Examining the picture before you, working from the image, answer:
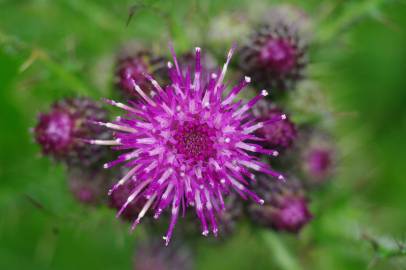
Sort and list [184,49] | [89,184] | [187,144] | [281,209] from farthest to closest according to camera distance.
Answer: [184,49] → [89,184] → [281,209] → [187,144]

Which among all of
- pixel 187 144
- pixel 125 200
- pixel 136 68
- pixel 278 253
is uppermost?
pixel 136 68

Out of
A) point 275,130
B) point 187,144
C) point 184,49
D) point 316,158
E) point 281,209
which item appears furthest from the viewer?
point 316,158

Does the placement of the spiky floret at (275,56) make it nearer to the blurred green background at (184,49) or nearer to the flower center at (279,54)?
the flower center at (279,54)

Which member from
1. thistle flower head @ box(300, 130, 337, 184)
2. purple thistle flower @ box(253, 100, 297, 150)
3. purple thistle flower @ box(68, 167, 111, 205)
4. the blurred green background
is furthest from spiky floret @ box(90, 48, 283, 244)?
thistle flower head @ box(300, 130, 337, 184)

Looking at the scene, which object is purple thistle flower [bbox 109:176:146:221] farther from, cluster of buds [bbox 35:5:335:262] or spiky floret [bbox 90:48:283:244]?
spiky floret [bbox 90:48:283:244]

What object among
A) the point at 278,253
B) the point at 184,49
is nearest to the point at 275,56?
the point at 184,49

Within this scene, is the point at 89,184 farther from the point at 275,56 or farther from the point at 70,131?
the point at 275,56

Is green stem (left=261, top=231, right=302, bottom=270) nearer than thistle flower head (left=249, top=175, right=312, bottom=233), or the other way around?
thistle flower head (left=249, top=175, right=312, bottom=233)
